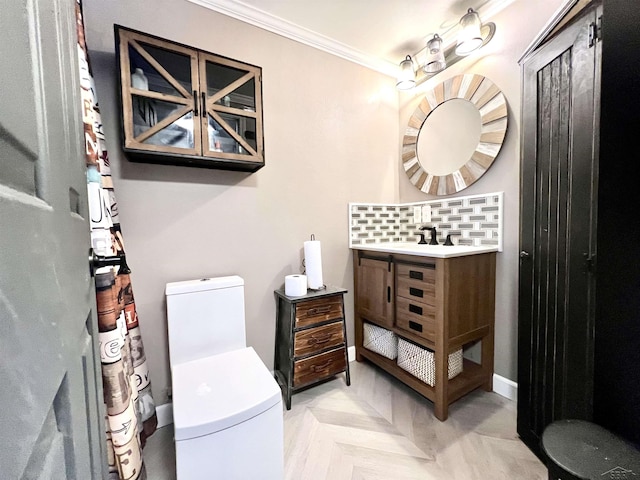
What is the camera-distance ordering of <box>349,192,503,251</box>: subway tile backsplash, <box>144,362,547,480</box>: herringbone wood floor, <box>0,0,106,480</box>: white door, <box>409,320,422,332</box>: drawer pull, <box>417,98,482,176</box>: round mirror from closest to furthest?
<box>0,0,106,480</box>: white door < <box>144,362,547,480</box>: herringbone wood floor < <box>409,320,422,332</box>: drawer pull < <box>349,192,503,251</box>: subway tile backsplash < <box>417,98,482,176</box>: round mirror

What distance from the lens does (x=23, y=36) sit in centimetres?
29

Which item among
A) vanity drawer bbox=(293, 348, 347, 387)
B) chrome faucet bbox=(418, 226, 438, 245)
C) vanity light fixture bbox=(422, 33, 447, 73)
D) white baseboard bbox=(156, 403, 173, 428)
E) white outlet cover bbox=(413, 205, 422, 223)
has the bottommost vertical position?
white baseboard bbox=(156, 403, 173, 428)

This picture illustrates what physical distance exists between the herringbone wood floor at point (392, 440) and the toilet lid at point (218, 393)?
463mm

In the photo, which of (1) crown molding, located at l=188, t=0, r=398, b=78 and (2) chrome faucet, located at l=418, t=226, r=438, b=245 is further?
(2) chrome faucet, located at l=418, t=226, r=438, b=245

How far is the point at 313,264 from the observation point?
1833mm

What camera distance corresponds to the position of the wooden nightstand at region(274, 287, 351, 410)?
166 cm

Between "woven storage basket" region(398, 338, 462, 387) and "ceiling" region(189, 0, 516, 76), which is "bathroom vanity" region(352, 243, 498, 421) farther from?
"ceiling" region(189, 0, 516, 76)

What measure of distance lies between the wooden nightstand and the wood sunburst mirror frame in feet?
3.71

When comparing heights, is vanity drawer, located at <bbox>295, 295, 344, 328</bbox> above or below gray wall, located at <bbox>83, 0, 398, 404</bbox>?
below

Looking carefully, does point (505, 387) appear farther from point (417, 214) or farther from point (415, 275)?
point (417, 214)

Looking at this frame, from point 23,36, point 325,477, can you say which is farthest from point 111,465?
point 23,36

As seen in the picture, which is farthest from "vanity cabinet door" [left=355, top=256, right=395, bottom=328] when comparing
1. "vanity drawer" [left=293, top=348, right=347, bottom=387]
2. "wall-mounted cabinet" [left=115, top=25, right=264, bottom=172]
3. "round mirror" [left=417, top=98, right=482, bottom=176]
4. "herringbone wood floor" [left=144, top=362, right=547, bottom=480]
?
"wall-mounted cabinet" [left=115, top=25, right=264, bottom=172]

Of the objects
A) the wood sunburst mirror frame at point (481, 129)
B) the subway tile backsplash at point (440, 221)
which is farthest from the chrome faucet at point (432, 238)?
the wood sunburst mirror frame at point (481, 129)

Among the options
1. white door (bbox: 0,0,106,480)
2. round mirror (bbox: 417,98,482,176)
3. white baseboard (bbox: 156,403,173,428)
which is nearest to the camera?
white door (bbox: 0,0,106,480)
